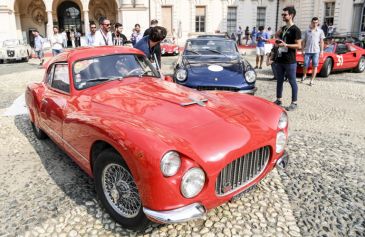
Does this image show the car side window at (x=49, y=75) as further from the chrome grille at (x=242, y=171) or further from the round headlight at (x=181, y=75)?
the chrome grille at (x=242, y=171)

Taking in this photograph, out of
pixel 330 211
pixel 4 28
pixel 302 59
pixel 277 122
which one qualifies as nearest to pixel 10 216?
pixel 277 122

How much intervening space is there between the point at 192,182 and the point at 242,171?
535 millimetres

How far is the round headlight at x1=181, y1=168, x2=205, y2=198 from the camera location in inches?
88.2

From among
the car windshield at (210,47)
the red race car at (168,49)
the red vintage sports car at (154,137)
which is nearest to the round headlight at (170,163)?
the red vintage sports car at (154,137)

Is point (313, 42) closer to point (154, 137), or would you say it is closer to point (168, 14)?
point (154, 137)

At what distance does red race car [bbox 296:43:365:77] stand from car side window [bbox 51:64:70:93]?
803 centimetres

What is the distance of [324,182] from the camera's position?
343 centimetres

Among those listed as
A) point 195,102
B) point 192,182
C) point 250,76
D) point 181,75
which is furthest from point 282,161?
point 181,75

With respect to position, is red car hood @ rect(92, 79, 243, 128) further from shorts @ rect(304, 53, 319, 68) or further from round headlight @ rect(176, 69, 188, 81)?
shorts @ rect(304, 53, 319, 68)

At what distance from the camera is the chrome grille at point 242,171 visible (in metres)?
2.45

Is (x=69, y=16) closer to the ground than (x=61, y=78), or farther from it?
farther from it

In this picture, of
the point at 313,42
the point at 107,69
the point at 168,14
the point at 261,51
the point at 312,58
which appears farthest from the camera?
the point at 168,14

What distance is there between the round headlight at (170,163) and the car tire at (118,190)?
14.7 inches

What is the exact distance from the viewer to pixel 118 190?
2631mm
